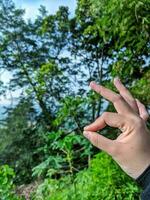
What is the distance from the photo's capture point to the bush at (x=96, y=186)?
2.94 meters

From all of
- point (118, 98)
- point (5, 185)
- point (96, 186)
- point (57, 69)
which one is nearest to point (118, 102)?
point (118, 98)

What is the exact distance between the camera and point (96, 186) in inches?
118

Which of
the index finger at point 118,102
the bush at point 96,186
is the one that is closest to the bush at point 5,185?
the bush at point 96,186

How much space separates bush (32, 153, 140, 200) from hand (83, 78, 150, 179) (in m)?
2.15

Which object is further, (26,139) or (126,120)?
(26,139)

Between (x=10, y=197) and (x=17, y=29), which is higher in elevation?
(x=17, y=29)

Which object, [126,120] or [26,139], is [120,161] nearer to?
[126,120]

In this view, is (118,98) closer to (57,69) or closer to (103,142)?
(103,142)

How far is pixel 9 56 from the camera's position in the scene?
11.5 meters

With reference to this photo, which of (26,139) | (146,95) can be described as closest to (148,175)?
(146,95)

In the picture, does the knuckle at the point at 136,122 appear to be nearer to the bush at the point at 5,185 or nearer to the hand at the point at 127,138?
the hand at the point at 127,138

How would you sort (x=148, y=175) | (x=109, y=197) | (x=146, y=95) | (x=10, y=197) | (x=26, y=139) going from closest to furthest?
(x=148, y=175) < (x=10, y=197) < (x=109, y=197) < (x=146, y=95) < (x=26, y=139)

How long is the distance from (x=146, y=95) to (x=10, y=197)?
3.55m

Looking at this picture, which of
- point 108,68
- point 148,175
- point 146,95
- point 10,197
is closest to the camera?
point 148,175
